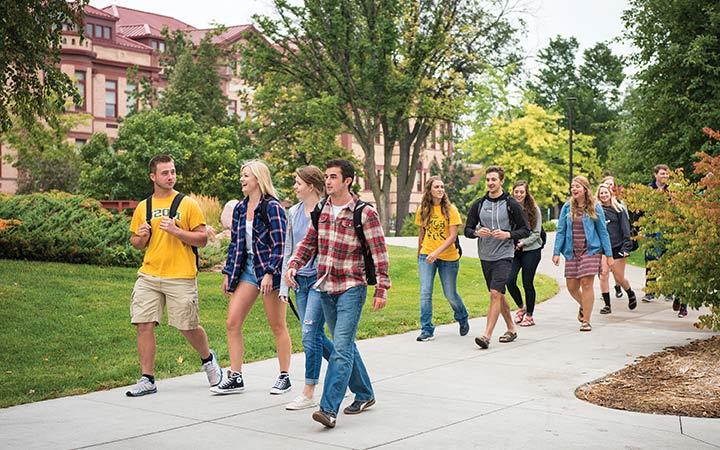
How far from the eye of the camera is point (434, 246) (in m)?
12.4

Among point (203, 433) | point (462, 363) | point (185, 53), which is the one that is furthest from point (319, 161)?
point (203, 433)

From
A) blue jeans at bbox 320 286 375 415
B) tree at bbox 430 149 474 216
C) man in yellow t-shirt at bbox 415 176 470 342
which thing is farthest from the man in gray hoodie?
tree at bbox 430 149 474 216

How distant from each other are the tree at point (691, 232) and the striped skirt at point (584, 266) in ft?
5.03

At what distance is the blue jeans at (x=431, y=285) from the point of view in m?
12.4

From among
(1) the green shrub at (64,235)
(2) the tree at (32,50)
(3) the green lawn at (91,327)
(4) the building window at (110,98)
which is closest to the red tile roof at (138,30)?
(4) the building window at (110,98)

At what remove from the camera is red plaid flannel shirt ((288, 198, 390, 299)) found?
7.79 metres

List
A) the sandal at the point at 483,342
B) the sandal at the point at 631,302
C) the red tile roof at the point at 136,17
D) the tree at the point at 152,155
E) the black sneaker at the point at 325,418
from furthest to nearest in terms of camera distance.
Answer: the red tile roof at the point at 136,17
the tree at the point at 152,155
the sandal at the point at 631,302
the sandal at the point at 483,342
the black sneaker at the point at 325,418

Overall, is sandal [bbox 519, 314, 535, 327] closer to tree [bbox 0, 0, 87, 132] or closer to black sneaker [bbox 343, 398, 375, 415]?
black sneaker [bbox 343, 398, 375, 415]

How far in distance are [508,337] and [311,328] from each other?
443cm

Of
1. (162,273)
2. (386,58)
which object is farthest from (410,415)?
(386,58)

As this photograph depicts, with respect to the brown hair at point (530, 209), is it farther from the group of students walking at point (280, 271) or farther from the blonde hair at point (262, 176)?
the blonde hair at point (262, 176)

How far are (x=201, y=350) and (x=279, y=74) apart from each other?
137ft

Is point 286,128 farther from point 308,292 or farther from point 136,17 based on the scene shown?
point 308,292

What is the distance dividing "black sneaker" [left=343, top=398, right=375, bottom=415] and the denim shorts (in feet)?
4.70
